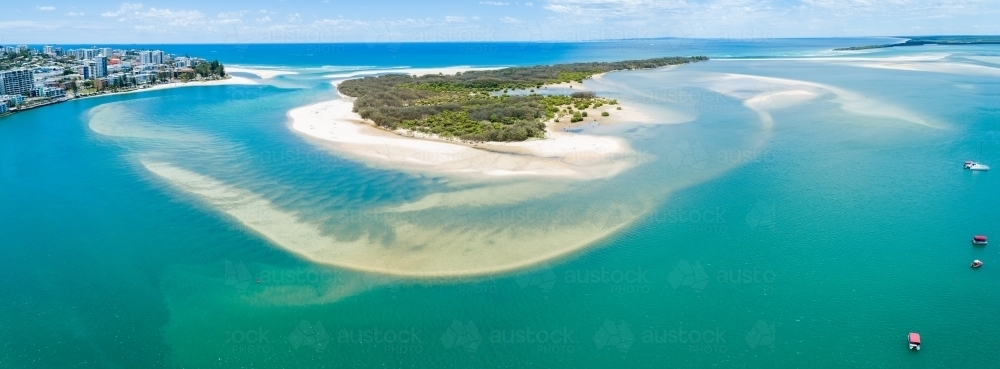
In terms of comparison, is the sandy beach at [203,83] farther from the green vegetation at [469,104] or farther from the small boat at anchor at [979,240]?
the small boat at anchor at [979,240]

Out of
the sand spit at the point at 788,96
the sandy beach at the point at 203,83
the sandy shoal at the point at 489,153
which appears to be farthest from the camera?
the sandy beach at the point at 203,83

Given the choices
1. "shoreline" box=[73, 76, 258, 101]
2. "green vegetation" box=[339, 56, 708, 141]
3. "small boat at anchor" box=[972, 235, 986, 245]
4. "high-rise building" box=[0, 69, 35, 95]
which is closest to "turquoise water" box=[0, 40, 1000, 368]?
"small boat at anchor" box=[972, 235, 986, 245]

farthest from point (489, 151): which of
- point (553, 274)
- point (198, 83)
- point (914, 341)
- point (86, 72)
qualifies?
point (86, 72)

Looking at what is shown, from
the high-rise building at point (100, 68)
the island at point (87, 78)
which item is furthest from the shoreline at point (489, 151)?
the high-rise building at point (100, 68)

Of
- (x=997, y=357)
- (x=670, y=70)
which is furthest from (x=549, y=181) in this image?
(x=670, y=70)

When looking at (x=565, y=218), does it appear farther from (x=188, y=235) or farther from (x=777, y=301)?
(x=188, y=235)

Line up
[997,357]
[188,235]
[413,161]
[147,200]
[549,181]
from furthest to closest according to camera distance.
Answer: [413,161]
[549,181]
[147,200]
[188,235]
[997,357]

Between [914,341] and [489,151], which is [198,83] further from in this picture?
[914,341]
